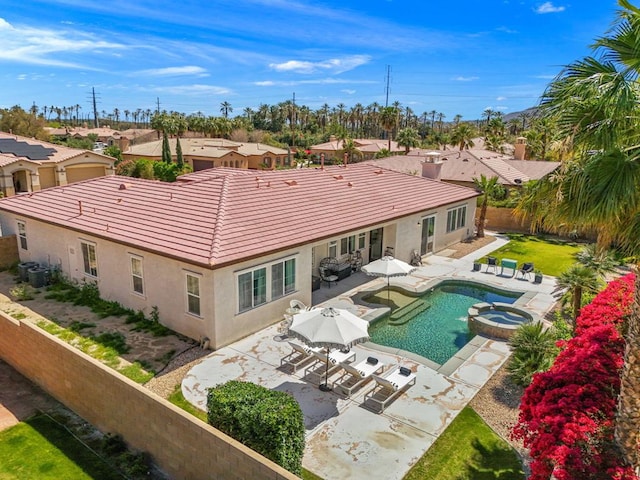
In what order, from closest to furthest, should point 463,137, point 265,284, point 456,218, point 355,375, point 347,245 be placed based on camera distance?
point 355,375 → point 265,284 → point 347,245 → point 456,218 → point 463,137

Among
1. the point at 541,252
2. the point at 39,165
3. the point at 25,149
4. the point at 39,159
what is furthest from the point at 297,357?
the point at 25,149

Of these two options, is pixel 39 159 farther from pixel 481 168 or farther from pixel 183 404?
pixel 183 404

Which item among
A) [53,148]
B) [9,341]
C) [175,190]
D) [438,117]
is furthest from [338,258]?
[438,117]

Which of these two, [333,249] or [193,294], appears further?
[333,249]

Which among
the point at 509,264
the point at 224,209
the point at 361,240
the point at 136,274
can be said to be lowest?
the point at 509,264

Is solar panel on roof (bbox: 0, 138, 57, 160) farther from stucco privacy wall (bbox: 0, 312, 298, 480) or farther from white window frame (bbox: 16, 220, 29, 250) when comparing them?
stucco privacy wall (bbox: 0, 312, 298, 480)

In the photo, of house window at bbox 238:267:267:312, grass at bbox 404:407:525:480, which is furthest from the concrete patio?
house window at bbox 238:267:267:312
